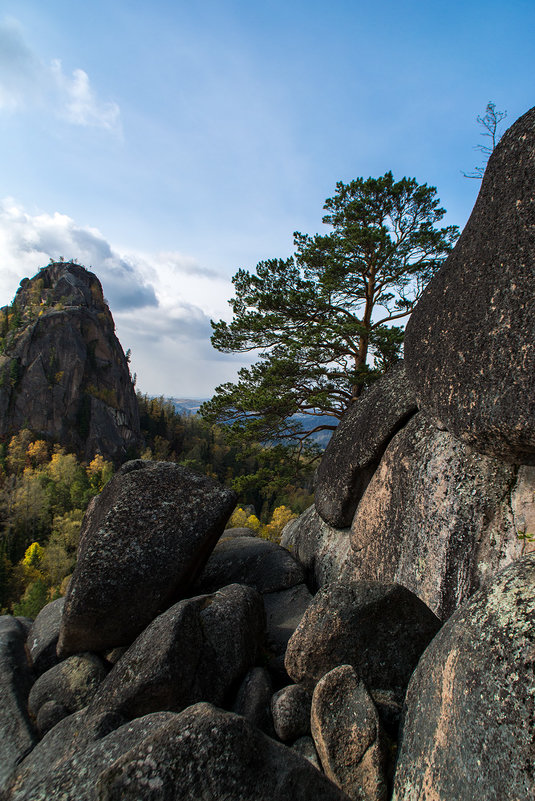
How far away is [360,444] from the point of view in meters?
8.64

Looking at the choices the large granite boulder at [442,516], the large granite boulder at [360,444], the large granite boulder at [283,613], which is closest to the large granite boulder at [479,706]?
the large granite boulder at [442,516]

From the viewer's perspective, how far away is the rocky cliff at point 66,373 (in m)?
82.9

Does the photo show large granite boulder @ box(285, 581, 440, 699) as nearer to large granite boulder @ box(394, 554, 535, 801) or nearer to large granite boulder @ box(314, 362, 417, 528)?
large granite boulder @ box(394, 554, 535, 801)

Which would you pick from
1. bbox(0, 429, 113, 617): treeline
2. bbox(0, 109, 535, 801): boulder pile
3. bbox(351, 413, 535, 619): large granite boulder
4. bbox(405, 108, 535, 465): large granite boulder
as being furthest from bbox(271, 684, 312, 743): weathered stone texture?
bbox(0, 429, 113, 617): treeline

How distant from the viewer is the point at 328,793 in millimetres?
3254

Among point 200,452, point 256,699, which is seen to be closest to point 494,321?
point 256,699

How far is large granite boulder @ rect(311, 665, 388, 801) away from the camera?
3859mm

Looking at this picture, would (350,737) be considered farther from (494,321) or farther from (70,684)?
(70,684)

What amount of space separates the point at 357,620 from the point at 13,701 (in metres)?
5.87

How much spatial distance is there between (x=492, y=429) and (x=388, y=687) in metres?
3.31

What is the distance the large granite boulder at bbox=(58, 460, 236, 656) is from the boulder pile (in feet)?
0.12

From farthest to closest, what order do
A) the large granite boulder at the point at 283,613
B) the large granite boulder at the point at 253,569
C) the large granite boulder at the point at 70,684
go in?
the large granite boulder at the point at 253,569 < the large granite boulder at the point at 283,613 < the large granite boulder at the point at 70,684

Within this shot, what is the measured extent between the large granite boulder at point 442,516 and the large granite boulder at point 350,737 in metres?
2.34

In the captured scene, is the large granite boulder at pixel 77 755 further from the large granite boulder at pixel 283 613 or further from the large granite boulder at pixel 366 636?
the large granite boulder at pixel 283 613
